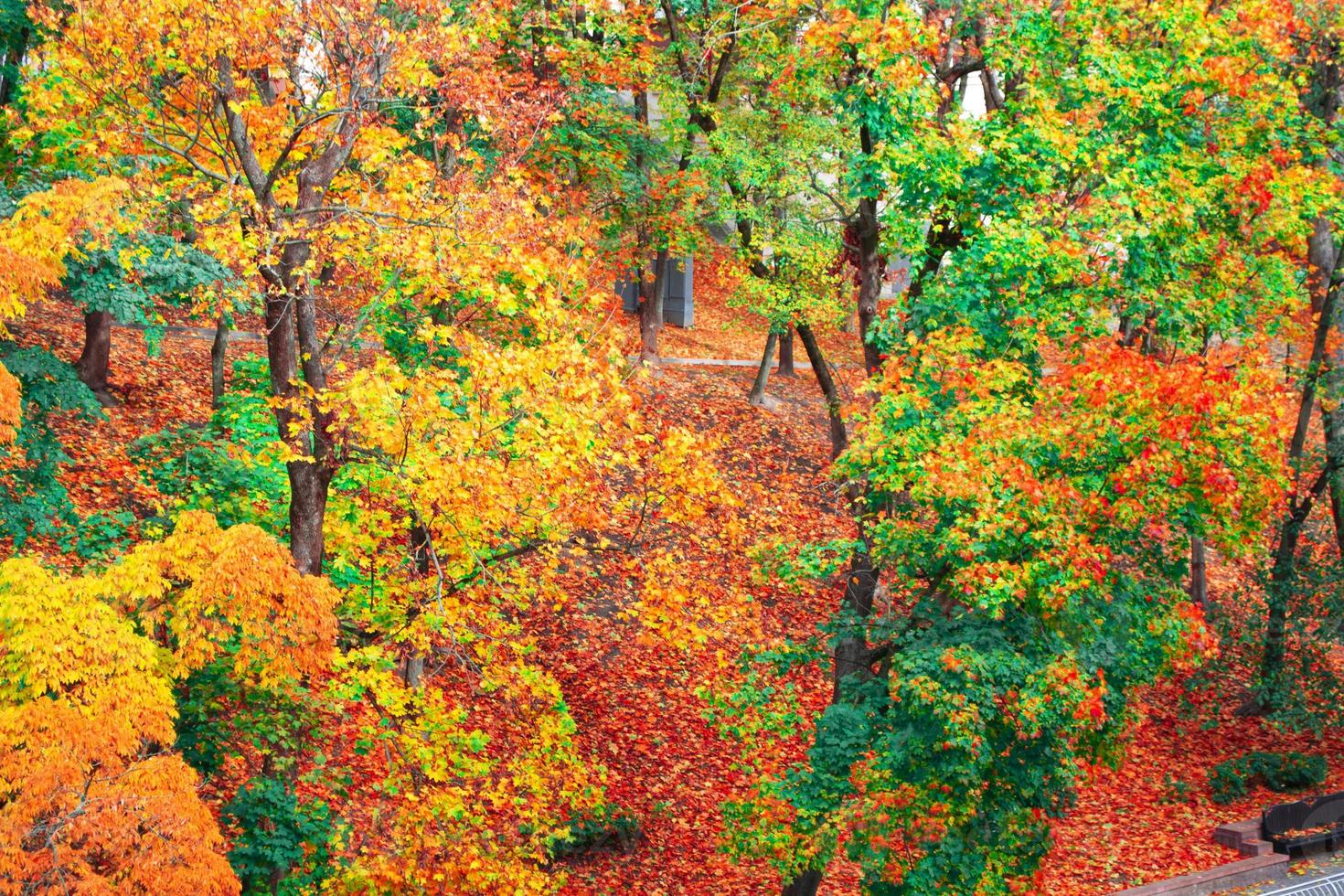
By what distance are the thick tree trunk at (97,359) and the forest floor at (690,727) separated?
0.42 metres

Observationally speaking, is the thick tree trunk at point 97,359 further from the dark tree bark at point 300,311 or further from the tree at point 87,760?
the tree at point 87,760

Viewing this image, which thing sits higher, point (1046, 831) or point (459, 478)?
point (459, 478)

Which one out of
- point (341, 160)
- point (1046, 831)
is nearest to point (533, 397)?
point (341, 160)

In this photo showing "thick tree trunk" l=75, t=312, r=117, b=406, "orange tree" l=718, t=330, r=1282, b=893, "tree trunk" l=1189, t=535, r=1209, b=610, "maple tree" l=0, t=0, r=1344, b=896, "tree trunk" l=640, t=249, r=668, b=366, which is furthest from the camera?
"tree trunk" l=640, t=249, r=668, b=366

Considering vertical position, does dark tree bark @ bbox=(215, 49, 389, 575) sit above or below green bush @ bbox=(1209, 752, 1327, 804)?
above

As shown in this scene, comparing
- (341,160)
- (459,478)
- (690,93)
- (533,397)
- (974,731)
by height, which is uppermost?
(690,93)

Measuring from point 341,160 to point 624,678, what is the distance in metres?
11.0

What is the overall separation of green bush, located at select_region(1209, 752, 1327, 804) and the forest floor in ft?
0.92

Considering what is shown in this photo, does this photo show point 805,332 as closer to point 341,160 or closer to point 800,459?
point 341,160

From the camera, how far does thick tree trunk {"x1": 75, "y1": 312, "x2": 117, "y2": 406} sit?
64.7 feet

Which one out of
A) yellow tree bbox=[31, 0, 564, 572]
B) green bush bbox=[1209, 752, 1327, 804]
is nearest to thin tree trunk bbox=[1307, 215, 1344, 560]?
green bush bbox=[1209, 752, 1327, 804]

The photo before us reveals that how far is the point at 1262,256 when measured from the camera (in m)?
19.4

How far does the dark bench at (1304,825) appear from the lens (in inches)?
698

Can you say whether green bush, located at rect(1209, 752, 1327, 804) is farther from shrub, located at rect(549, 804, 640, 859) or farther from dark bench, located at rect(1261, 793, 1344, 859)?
shrub, located at rect(549, 804, 640, 859)
